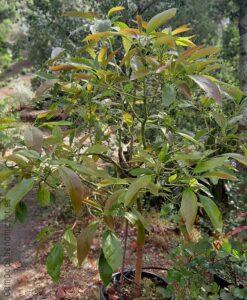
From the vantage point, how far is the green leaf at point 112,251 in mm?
1017

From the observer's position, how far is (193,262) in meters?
1.61

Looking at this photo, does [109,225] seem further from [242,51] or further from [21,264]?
[242,51]

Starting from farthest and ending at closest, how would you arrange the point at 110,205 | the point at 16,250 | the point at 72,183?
1. the point at 16,250
2. the point at 110,205
3. the point at 72,183

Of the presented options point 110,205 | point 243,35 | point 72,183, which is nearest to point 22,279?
point 110,205

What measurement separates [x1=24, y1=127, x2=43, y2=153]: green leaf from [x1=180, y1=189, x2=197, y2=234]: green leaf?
44 centimetres

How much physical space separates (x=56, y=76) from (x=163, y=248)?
2110 millimetres

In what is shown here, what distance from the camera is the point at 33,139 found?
3.40 feet

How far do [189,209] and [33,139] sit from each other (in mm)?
492

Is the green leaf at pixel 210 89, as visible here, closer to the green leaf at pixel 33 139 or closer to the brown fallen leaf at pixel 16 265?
the green leaf at pixel 33 139

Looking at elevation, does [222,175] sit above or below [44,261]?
above

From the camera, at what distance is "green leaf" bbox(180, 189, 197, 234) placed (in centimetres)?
98

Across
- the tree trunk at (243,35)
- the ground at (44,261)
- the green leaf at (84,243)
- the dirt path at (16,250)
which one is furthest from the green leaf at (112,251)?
the tree trunk at (243,35)

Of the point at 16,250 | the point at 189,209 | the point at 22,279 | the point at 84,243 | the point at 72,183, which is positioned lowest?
the point at 16,250

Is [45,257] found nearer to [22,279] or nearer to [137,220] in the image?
[22,279]
